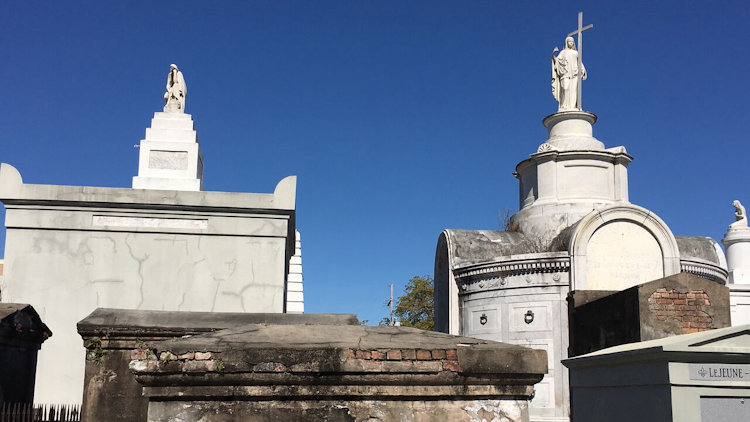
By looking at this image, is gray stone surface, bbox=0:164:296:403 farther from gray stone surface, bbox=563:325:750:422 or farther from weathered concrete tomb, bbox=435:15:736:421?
weathered concrete tomb, bbox=435:15:736:421

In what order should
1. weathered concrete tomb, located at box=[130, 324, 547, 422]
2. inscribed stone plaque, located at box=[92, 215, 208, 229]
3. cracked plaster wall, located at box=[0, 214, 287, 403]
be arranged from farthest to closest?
1. inscribed stone plaque, located at box=[92, 215, 208, 229]
2. cracked plaster wall, located at box=[0, 214, 287, 403]
3. weathered concrete tomb, located at box=[130, 324, 547, 422]

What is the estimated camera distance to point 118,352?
618cm

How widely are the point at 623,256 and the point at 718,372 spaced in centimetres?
1245

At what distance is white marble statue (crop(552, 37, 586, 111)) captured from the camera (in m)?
23.0

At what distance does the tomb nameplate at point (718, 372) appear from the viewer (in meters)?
6.47

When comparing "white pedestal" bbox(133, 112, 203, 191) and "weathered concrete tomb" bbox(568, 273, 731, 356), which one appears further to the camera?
"white pedestal" bbox(133, 112, 203, 191)

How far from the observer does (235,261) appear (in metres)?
11.0

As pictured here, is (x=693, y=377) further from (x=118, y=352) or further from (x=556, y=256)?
(x=556, y=256)

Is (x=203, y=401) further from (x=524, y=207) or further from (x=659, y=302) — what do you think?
(x=524, y=207)

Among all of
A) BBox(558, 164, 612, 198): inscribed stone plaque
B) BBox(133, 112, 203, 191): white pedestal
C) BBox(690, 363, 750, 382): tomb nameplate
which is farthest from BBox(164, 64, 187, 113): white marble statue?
BBox(558, 164, 612, 198): inscribed stone plaque

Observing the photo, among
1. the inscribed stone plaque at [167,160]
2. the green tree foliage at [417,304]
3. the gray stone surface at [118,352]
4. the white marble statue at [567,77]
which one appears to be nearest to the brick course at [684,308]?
the gray stone surface at [118,352]

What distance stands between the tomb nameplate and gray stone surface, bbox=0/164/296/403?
6.08m

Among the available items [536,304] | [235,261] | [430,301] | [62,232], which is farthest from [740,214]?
[62,232]

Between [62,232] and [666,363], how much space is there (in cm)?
845
